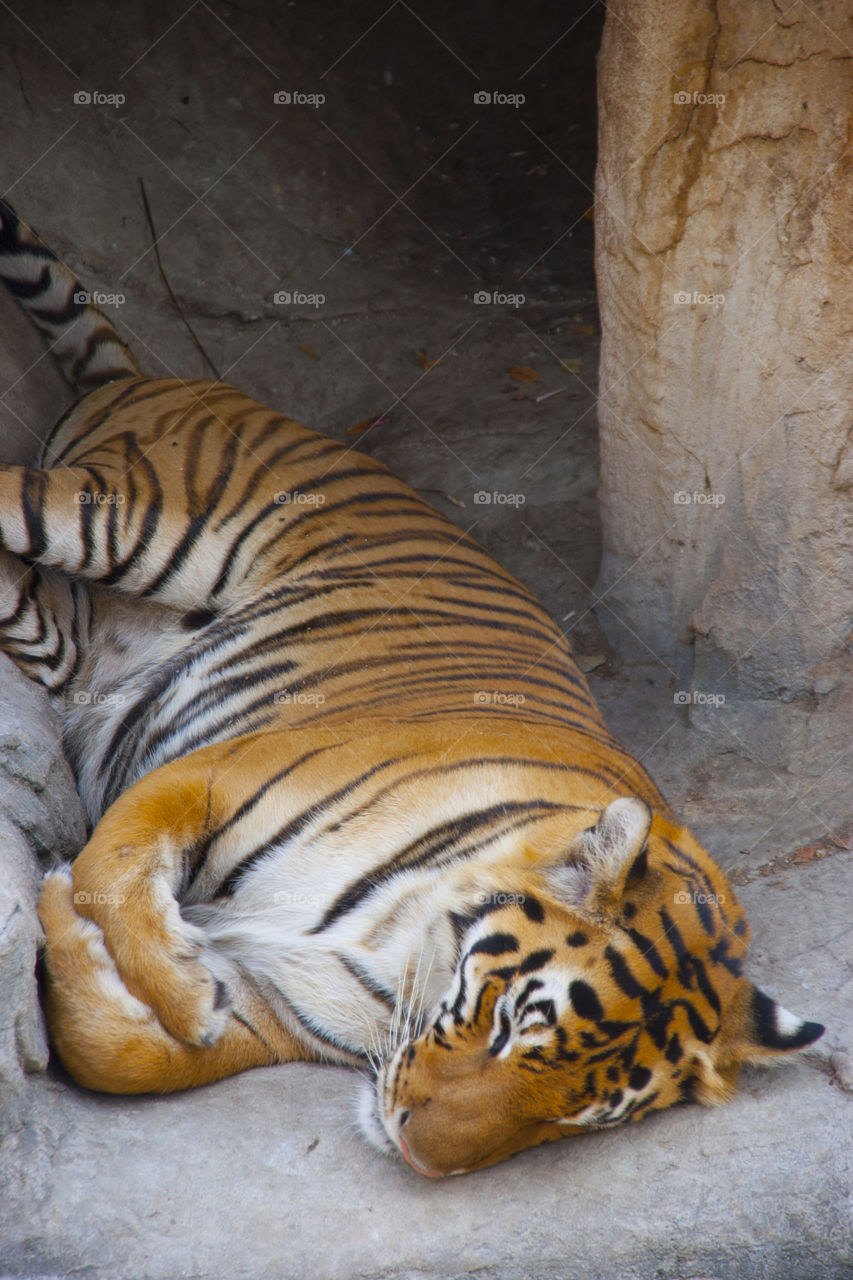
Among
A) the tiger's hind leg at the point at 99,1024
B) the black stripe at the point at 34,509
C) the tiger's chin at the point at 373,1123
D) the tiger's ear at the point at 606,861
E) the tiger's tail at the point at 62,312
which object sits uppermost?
the tiger's tail at the point at 62,312

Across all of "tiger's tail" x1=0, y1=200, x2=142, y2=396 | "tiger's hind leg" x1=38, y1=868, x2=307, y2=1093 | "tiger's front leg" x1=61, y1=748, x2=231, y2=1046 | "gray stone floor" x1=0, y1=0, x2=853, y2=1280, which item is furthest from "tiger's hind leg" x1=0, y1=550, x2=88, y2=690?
"tiger's hind leg" x1=38, y1=868, x2=307, y2=1093

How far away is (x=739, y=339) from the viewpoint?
3.05 metres

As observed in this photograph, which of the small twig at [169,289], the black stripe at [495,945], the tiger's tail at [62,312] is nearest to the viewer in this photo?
the black stripe at [495,945]

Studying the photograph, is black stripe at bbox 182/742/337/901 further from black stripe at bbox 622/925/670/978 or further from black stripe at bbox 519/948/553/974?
black stripe at bbox 622/925/670/978

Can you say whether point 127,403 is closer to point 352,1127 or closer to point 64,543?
point 64,543

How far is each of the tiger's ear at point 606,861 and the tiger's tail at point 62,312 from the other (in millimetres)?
2291

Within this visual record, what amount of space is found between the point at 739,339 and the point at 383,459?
184 cm

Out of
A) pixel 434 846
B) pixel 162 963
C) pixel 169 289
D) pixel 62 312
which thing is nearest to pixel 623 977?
pixel 434 846

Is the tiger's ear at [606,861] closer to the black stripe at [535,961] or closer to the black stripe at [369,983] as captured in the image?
the black stripe at [535,961]

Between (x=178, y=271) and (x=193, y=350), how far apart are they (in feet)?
1.02

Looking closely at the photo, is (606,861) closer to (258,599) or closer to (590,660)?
(258,599)

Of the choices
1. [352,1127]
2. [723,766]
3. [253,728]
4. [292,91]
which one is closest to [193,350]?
[292,91]

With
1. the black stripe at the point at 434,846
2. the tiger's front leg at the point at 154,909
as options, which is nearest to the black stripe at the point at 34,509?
the tiger's front leg at the point at 154,909

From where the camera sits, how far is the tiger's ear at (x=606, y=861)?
1.85m
